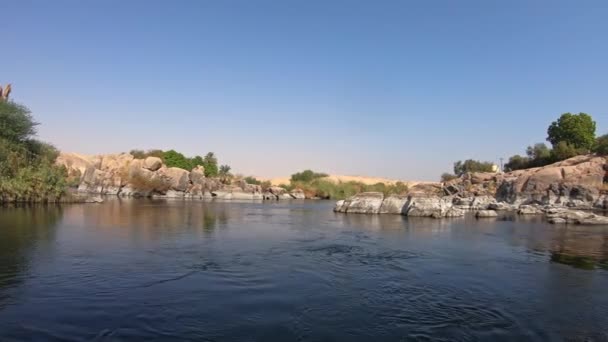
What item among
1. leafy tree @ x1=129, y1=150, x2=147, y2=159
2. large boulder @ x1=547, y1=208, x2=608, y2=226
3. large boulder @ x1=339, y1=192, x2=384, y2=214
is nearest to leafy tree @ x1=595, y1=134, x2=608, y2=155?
large boulder @ x1=547, y1=208, x2=608, y2=226

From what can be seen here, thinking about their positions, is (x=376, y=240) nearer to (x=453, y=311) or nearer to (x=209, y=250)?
(x=209, y=250)

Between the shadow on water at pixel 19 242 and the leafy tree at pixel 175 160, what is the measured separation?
76.6 m

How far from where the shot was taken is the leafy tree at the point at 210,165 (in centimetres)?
11754

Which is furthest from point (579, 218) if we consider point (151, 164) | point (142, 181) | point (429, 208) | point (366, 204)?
point (151, 164)

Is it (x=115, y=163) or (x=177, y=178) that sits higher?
(x=115, y=163)

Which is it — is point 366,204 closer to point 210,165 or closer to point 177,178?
point 177,178

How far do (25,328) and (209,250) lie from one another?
11.3 meters

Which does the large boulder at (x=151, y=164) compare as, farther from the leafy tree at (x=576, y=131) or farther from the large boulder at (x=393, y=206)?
the leafy tree at (x=576, y=131)

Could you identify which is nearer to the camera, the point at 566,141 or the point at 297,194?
the point at 566,141

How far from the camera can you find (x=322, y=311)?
11039 mm

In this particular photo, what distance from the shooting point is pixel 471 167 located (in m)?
115

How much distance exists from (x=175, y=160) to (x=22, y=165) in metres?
62.2

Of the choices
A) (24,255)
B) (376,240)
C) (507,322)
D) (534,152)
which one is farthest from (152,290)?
(534,152)

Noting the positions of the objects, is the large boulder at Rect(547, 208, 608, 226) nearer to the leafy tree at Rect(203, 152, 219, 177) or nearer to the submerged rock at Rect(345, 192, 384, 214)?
the submerged rock at Rect(345, 192, 384, 214)
